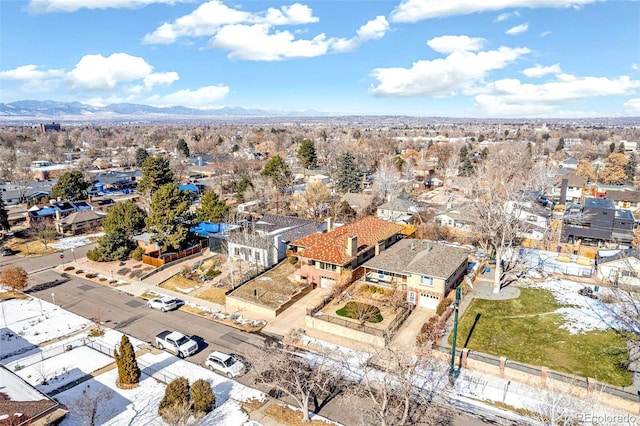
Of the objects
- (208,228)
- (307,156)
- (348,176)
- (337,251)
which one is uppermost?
(307,156)

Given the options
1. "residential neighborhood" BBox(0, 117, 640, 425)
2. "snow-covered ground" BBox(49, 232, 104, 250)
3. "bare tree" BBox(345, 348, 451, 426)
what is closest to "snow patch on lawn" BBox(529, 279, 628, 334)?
"residential neighborhood" BBox(0, 117, 640, 425)

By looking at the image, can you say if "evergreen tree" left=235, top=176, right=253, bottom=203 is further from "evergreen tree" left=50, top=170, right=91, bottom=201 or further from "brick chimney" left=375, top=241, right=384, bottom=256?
"brick chimney" left=375, top=241, right=384, bottom=256

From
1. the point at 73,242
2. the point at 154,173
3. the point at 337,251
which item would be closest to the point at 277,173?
the point at 154,173

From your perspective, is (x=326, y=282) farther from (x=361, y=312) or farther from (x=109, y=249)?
(x=109, y=249)

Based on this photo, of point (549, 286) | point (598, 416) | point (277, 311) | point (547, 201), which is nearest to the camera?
point (598, 416)

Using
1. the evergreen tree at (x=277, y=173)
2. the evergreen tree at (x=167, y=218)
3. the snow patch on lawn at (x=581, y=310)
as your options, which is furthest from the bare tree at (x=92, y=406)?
the evergreen tree at (x=277, y=173)

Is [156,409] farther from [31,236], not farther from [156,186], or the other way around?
[31,236]

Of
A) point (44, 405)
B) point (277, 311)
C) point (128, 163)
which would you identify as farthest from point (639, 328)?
point (128, 163)
